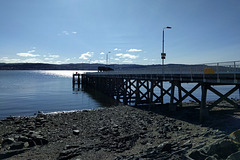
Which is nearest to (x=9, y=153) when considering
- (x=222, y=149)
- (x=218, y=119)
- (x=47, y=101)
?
(x=222, y=149)

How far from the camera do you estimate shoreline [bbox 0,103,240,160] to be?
8449 millimetres

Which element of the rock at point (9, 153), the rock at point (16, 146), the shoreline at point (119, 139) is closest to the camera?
the shoreline at point (119, 139)

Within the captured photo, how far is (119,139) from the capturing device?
11141mm

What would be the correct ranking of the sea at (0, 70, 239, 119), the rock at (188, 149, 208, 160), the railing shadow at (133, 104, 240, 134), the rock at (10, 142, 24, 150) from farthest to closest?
the sea at (0, 70, 239, 119) → the railing shadow at (133, 104, 240, 134) → the rock at (10, 142, 24, 150) → the rock at (188, 149, 208, 160)

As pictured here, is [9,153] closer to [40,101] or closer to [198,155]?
[198,155]

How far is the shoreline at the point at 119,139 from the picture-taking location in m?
8.45

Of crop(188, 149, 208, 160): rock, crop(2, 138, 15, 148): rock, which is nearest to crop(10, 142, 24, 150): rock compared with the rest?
crop(2, 138, 15, 148): rock

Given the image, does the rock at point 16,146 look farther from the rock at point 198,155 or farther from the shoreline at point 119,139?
the rock at point 198,155

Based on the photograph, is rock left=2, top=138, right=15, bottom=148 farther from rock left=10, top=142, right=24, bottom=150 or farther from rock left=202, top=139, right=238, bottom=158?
rock left=202, top=139, right=238, bottom=158

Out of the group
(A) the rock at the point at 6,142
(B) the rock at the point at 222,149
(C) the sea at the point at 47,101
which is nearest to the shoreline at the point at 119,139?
(A) the rock at the point at 6,142

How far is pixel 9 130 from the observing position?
15.0 m

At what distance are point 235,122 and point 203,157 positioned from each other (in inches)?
307

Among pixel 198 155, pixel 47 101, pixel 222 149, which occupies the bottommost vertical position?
pixel 47 101

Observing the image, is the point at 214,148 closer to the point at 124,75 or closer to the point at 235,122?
the point at 235,122
